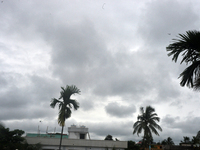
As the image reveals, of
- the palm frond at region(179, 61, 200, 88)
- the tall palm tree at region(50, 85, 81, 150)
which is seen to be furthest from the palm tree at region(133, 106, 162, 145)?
the palm frond at region(179, 61, 200, 88)

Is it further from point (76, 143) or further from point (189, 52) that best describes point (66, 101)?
point (189, 52)

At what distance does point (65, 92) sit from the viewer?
24312 mm

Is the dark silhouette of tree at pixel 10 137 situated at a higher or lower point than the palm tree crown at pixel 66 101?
lower

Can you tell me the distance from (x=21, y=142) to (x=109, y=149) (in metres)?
12.9

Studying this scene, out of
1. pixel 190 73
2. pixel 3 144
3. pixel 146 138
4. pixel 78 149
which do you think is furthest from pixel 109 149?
pixel 190 73

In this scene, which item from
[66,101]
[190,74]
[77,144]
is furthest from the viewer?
[77,144]

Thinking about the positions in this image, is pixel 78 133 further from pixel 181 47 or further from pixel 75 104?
pixel 181 47

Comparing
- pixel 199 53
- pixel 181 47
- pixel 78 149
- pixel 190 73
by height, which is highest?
pixel 181 47

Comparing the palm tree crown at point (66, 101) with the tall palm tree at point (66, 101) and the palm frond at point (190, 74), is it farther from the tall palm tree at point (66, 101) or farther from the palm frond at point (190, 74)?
the palm frond at point (190, 74)

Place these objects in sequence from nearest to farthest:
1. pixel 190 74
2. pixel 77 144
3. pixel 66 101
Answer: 1. pixel 190 74
2. pixel 66 101
3. pixel 77 144

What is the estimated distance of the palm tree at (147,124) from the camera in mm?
37125

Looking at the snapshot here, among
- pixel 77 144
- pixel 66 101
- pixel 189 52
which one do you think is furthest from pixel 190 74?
pixel 77 144

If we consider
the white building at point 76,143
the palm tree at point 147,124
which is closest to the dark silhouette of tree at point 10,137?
the white building at point 76,143

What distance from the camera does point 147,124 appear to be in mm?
37938
